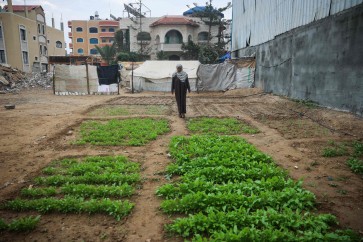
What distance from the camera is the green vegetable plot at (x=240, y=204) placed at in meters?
2.50

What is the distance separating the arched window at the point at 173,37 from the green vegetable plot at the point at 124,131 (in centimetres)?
2822

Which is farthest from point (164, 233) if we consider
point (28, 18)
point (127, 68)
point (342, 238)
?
point (28, 18)

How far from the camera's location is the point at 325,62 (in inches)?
376

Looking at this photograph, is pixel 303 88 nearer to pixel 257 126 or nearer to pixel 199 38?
pixel 257 126

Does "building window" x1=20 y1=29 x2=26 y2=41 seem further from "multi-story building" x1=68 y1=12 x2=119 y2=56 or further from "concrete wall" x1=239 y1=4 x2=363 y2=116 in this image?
"concrete wall" x1=239 y1=4 x2=363 y2=116

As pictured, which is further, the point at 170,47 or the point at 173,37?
the point at 173,37

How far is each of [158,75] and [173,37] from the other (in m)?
17.1

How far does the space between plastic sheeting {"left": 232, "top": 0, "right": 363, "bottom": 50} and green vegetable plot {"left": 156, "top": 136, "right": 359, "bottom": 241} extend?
7325 mm

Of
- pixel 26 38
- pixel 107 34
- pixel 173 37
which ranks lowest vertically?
pixel 26 38

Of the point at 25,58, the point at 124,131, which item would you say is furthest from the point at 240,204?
the point at 25,58

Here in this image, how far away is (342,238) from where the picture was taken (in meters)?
2.35

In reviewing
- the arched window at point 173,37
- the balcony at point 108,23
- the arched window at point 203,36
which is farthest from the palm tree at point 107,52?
the balcony at point 108,23

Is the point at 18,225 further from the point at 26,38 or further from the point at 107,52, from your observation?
the point at 26,38

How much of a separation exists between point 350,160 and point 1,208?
5508 mm
